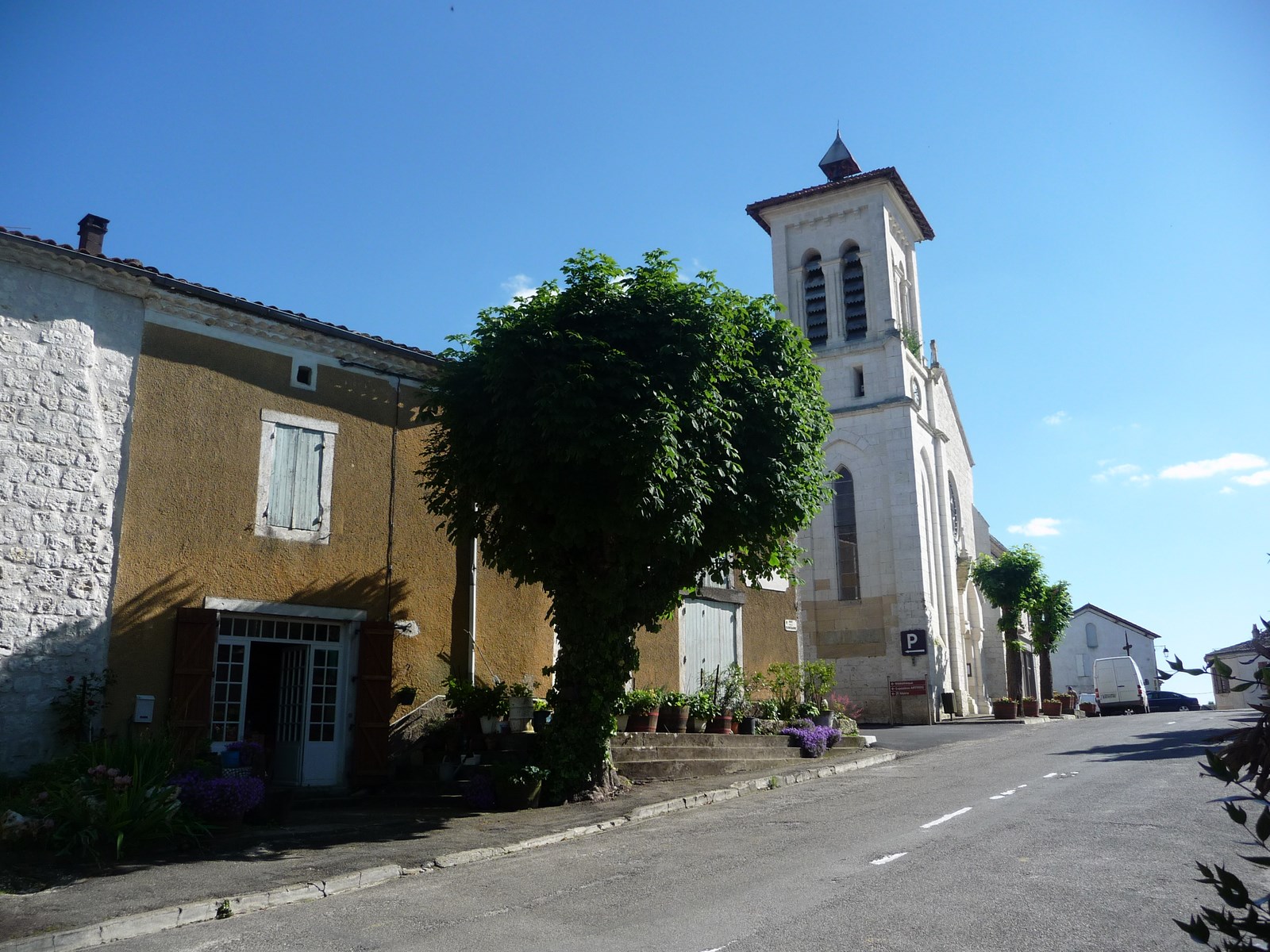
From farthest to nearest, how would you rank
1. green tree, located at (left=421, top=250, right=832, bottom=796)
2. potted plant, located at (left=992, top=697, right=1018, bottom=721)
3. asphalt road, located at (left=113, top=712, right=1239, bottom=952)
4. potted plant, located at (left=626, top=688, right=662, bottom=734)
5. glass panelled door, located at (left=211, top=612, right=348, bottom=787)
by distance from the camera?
1. potted plant, located at (left=992, top=697, right=1018, bottom=721)
2. potted plant, located at (left=626, top=688, right=662, bottom=734)
3. glass panelled door, located at (left=211, top=612, right=348, bottom=787)
4. green tree, located at (left=421, top=250, right=832, bottom=796)
5. asphalt road, located at (left=113, top=712, right=1239, bottom=952)

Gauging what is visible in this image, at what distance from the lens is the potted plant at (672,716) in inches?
563

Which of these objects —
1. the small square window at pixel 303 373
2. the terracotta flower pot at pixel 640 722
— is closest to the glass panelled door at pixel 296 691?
the small square window at pixel 303 373

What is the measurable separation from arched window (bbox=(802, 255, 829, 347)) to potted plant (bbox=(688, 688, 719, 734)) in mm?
22368

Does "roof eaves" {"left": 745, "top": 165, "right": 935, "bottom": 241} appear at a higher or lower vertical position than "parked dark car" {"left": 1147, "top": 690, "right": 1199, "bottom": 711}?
higher

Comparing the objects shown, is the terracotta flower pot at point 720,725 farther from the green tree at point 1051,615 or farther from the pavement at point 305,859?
the green tree at point 1051,615

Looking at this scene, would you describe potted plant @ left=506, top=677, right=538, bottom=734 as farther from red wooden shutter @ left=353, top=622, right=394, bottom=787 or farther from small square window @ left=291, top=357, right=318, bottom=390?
small square window @ left=291, top=357, right=318, bottom=390

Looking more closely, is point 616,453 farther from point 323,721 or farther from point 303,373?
point 323,721

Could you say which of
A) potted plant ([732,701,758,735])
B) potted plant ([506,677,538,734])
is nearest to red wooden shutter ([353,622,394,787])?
potted plant ([506,677,538,734])

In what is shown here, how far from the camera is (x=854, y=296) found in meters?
35.0

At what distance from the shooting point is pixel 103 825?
8328 millimetres

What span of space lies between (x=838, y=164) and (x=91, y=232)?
29805 millimetres

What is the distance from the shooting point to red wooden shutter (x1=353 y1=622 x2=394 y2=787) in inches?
497

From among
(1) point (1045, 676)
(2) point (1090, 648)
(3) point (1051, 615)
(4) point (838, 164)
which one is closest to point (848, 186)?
(4) point (838, 164)

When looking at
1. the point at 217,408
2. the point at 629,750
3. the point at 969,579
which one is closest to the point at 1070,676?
the point at 969,579
